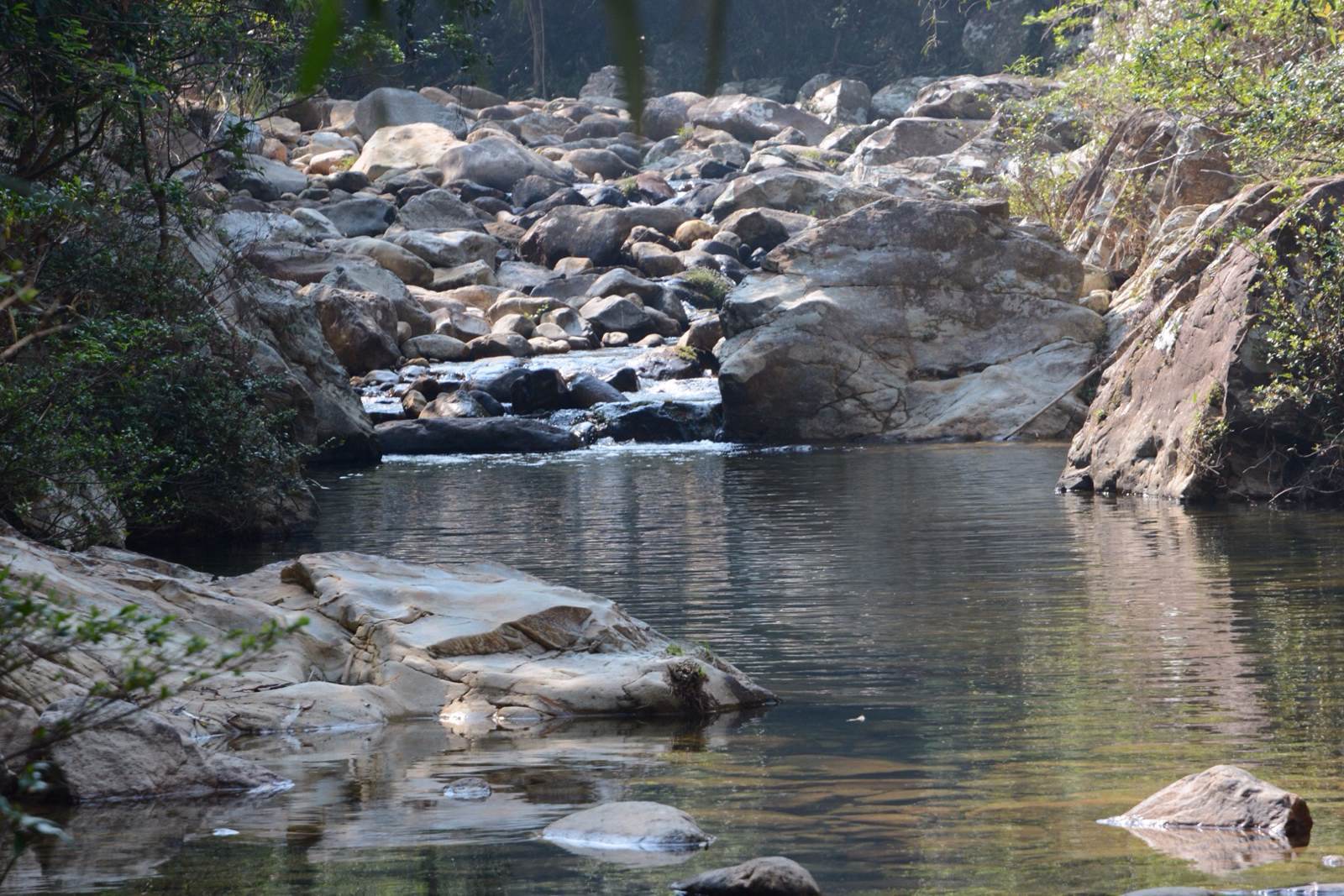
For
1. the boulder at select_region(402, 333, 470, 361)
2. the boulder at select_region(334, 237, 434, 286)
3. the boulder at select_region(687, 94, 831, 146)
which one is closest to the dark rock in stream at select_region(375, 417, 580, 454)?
the boulder at select_region(402, 333, 470, 361)

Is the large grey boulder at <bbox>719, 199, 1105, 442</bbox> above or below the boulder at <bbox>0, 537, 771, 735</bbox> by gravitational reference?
above

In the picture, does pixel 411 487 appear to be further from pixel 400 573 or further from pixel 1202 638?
pixel 1202 638

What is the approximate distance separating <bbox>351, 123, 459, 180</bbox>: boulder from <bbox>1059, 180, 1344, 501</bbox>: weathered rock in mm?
35442

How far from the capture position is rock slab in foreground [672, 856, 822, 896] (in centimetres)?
502

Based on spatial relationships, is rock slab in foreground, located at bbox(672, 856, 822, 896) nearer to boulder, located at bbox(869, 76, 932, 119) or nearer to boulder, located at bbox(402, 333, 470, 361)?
boulder, located at bbox(402, 333, 470, 361)

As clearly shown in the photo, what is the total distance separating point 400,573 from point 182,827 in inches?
172

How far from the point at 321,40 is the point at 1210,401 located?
17.7m

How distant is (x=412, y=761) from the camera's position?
Result: 24.7 feet

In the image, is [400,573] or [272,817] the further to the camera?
[400,573]

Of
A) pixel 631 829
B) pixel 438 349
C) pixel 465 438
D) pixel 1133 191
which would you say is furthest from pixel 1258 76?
pixel 438 349

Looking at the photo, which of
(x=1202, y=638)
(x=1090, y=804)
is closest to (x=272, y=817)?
(x=1090, y=804)

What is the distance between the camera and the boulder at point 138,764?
675cm

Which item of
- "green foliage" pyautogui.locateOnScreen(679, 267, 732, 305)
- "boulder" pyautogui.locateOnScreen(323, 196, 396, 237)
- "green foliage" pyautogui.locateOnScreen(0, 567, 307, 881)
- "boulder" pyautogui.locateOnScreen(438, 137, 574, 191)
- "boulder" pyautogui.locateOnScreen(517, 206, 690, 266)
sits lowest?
"green foliage" pyautogui.locateOnScreen(0, 567, 307, 881)

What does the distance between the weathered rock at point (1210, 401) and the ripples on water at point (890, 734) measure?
1.30 m
